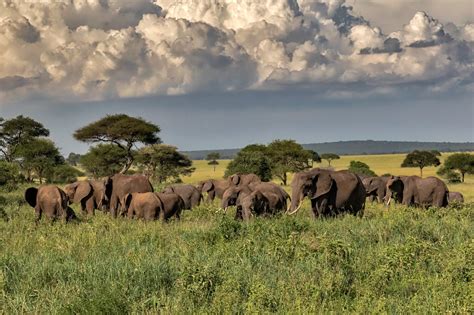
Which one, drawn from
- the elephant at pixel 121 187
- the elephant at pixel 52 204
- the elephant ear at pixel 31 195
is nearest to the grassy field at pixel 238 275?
the elephant at pixel 52 204

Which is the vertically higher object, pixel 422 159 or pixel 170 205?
pixel 170 205

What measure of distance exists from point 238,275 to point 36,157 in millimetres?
54483

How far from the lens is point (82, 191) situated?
70.3 feet

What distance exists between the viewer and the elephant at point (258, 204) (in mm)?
16781

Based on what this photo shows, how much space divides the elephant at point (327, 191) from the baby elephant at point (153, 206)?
12.2 feet

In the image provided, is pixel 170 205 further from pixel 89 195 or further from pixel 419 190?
pixel 419 190

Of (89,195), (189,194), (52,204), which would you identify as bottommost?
(189,194)

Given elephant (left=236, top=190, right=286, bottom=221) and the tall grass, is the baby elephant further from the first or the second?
the tall grass

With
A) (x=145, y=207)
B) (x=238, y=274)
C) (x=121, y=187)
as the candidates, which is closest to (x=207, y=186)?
(x=121, y=187)

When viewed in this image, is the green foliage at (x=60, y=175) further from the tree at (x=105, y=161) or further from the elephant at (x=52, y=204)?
the elephant at (x=52, y=204)

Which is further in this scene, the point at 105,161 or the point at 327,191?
the point at 105,161

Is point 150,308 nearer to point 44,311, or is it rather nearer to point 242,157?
point 44,311

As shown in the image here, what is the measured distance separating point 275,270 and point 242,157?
48.3 meters

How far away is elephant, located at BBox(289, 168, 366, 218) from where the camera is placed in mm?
17562
